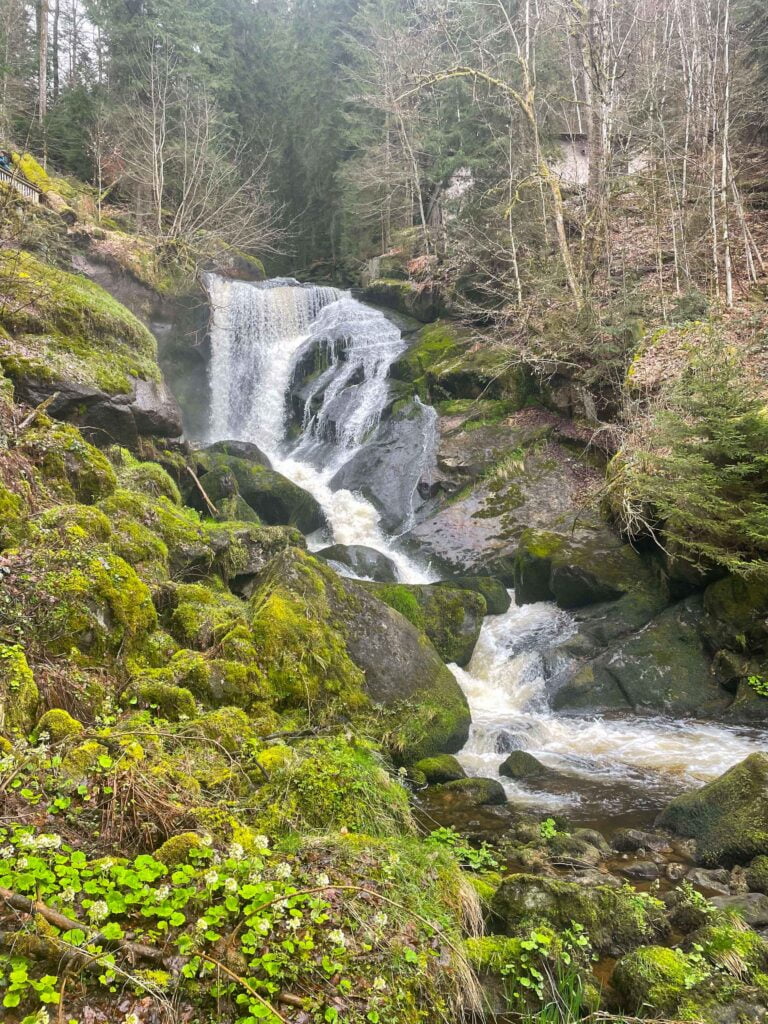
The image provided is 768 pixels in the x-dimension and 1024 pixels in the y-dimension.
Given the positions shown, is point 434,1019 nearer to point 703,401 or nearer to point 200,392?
point 703,401

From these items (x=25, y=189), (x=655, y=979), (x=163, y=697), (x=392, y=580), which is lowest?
(x=392, y=580)

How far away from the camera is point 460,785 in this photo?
649 centimetres

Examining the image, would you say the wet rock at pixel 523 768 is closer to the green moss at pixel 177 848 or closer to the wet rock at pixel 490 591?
the wet rock at pixel 490 591

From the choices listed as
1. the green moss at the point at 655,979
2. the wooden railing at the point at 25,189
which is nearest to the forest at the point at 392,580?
the green moss at the point at 655,979

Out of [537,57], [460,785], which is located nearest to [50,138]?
[537,57]

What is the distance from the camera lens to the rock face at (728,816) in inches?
201

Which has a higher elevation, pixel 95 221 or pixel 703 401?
pixel 95 221

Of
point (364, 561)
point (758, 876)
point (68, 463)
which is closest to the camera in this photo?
point (758, 876)

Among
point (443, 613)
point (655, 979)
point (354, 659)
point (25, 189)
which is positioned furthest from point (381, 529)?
point (25, 189)

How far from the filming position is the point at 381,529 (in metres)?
14.9

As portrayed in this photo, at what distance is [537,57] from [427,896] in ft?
86.3

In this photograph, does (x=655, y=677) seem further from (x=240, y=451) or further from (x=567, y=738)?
(x=240, y=451)

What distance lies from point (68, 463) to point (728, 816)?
7447 mm

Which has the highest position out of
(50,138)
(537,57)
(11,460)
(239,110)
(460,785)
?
(239,110)
